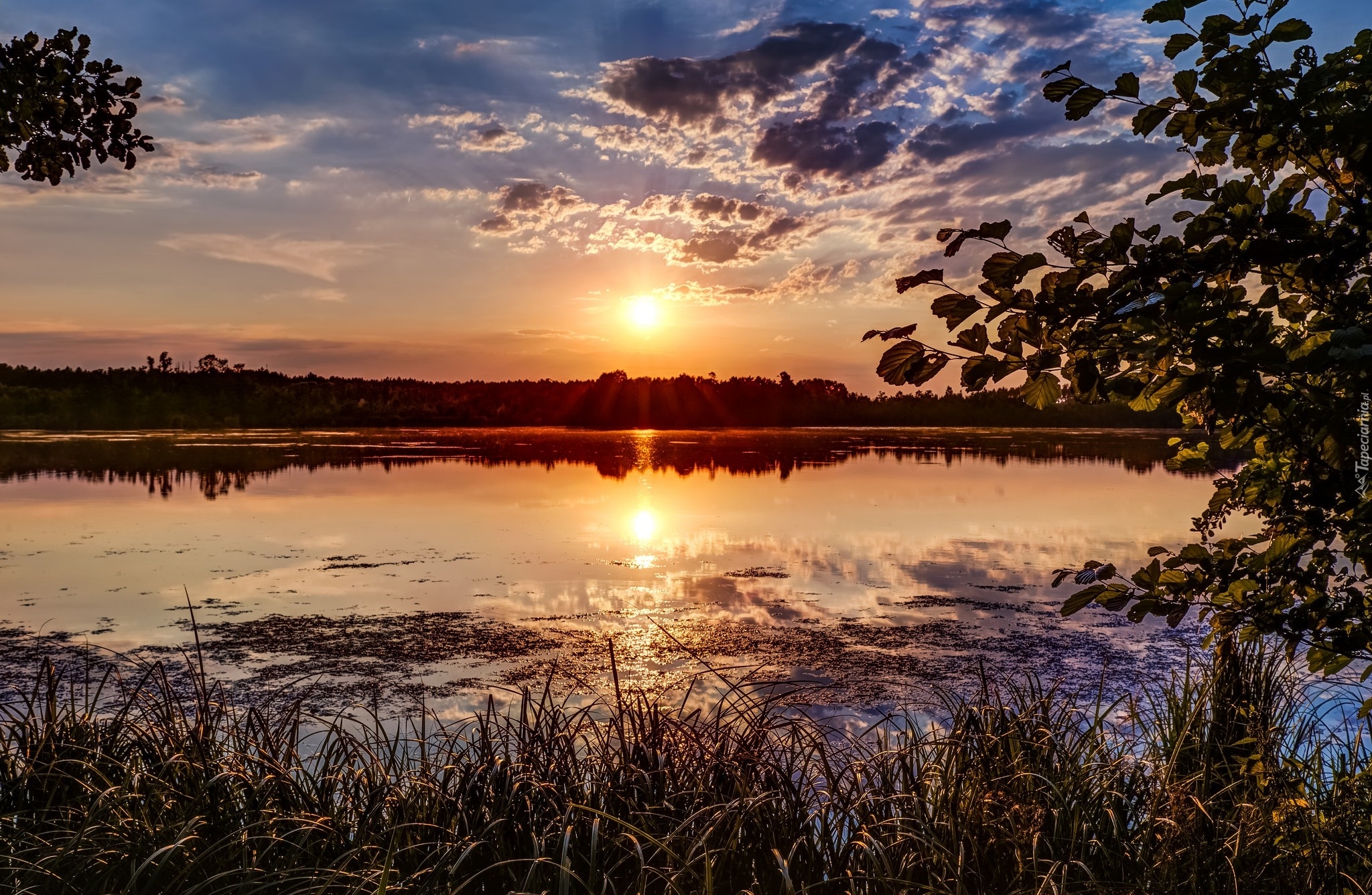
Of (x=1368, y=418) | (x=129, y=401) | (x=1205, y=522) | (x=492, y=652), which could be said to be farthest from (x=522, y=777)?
(x=129, y=401)

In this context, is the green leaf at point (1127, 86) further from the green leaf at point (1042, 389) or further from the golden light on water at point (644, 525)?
the golden light on water at point (644, 525)

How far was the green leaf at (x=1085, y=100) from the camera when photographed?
2277mm

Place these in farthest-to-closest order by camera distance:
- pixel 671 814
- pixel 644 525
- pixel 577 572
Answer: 1. pixel 644 525
2. pixel 577 572
3. pixel 671 814

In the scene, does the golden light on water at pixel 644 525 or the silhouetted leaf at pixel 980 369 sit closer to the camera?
the silhouetted leaf at pixel 980 369

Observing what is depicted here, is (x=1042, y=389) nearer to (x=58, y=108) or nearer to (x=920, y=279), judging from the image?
(x=920, y=279)

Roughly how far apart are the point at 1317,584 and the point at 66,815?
4.59m

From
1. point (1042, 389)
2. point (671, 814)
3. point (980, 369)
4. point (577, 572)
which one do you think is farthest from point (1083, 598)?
point (577, 572)

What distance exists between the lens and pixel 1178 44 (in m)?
2.30

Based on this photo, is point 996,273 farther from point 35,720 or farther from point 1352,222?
point 35,720

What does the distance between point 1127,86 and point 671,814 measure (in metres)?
3.07

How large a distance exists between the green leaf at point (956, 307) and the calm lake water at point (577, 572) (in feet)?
7.60

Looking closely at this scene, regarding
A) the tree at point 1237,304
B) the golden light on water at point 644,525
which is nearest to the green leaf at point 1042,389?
the tree at point 1237,304

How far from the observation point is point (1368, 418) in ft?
7.66

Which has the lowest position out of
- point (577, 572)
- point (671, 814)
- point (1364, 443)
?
point (577, 572)
